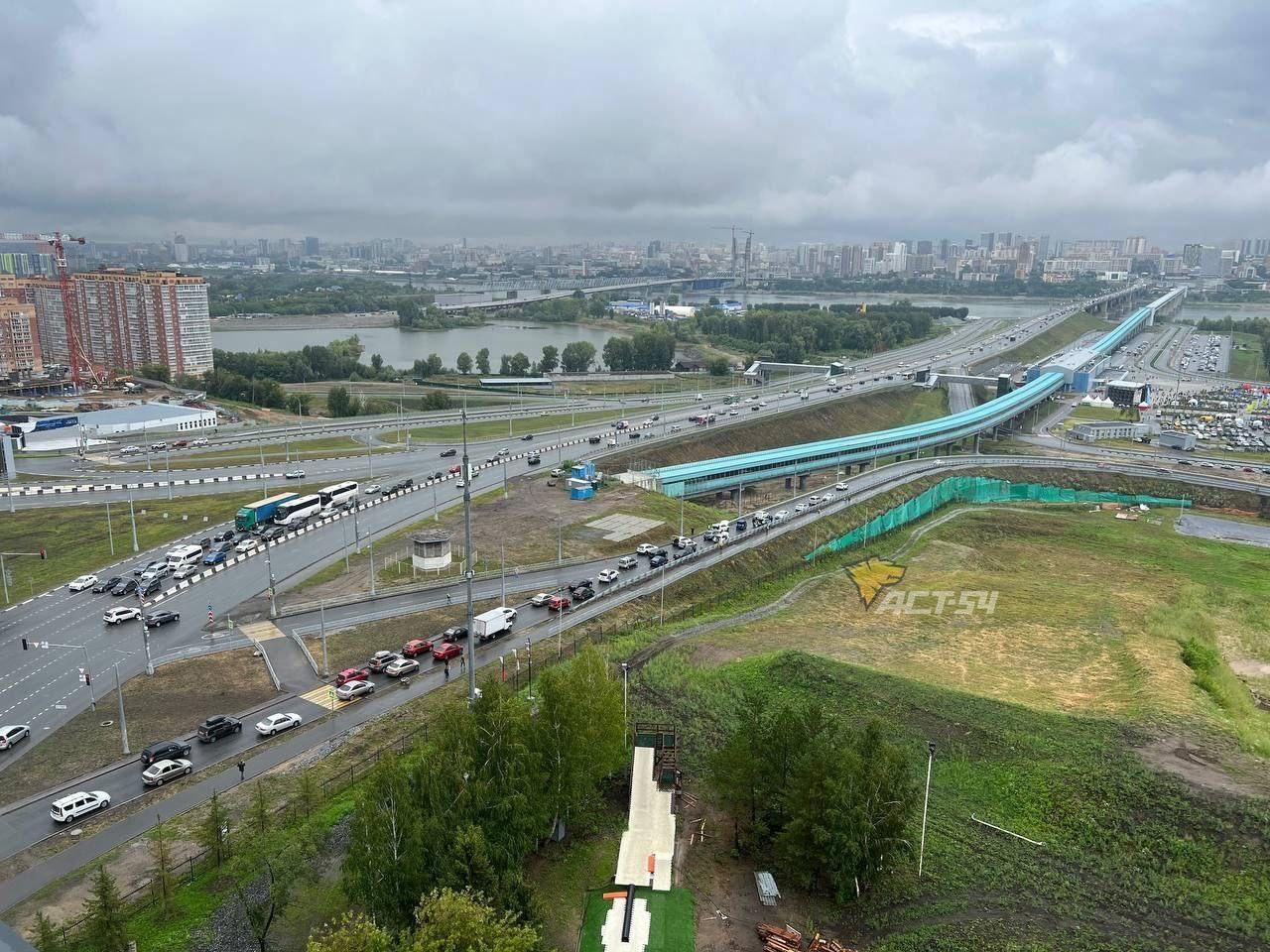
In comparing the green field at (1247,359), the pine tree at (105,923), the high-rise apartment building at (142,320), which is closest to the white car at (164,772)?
the pine tree at (105,923)

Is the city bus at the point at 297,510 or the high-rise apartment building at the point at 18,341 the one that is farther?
the high-rise apartment building at the point at 18,341

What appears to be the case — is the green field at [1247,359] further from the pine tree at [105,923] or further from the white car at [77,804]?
the pine tree at [105,923]

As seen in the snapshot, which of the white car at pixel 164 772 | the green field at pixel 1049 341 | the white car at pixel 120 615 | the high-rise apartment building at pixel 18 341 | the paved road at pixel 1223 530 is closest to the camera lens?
the white car at pixel 164 772

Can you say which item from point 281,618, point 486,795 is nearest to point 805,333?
point 281,618

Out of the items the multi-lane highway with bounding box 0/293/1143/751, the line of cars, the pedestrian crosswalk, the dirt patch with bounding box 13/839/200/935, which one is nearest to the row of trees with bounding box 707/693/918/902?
the dirt patch with bounding box 13/839/200/935

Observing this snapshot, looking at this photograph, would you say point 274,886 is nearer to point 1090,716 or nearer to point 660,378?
point 1090,716

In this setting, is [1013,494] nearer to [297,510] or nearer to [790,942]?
[297,510]
